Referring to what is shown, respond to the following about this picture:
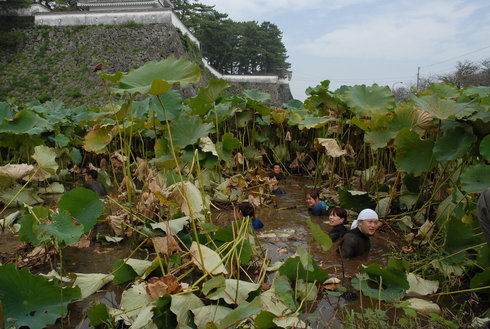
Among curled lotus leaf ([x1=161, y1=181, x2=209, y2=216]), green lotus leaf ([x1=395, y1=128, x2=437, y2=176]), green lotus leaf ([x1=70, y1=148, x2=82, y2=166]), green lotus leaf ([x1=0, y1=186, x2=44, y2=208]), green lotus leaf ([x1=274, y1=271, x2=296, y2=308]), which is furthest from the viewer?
green lotus leaf ([x1=70, y1=148, x2=82, y2=166])

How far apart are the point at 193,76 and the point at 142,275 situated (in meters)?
1.08

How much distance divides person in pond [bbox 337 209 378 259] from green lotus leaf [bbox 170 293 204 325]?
3.72 ft

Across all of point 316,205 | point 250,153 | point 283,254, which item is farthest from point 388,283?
point 250,153

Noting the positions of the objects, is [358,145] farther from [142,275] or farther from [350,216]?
[142,275]

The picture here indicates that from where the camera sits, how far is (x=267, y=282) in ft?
5.75

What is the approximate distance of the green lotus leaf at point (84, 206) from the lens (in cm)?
191

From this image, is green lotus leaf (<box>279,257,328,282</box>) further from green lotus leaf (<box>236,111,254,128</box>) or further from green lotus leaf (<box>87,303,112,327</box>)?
green lotus leaf (<box>236,111,254,128</box>)

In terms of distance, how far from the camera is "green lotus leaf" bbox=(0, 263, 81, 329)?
51.2 inches

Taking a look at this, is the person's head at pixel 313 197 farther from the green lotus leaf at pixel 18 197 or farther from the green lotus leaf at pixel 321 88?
the green lotus leaf at pixel 18 197

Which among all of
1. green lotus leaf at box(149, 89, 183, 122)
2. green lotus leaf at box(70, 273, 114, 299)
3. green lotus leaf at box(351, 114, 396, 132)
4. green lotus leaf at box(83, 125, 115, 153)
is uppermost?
green lotus leaf at box(149, 89, 183, 122)

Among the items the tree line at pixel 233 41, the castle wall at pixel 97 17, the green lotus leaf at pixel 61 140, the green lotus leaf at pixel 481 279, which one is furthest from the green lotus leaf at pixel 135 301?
the tree line at pixel 233 41

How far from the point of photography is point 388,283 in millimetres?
1628

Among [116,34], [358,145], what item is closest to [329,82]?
[358,145]

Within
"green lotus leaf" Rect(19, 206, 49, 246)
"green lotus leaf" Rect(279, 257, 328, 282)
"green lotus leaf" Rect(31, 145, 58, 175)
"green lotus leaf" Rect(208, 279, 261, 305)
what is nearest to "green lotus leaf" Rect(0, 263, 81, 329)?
"green lotus leaf" Rect(19, 206, 49, 246)
